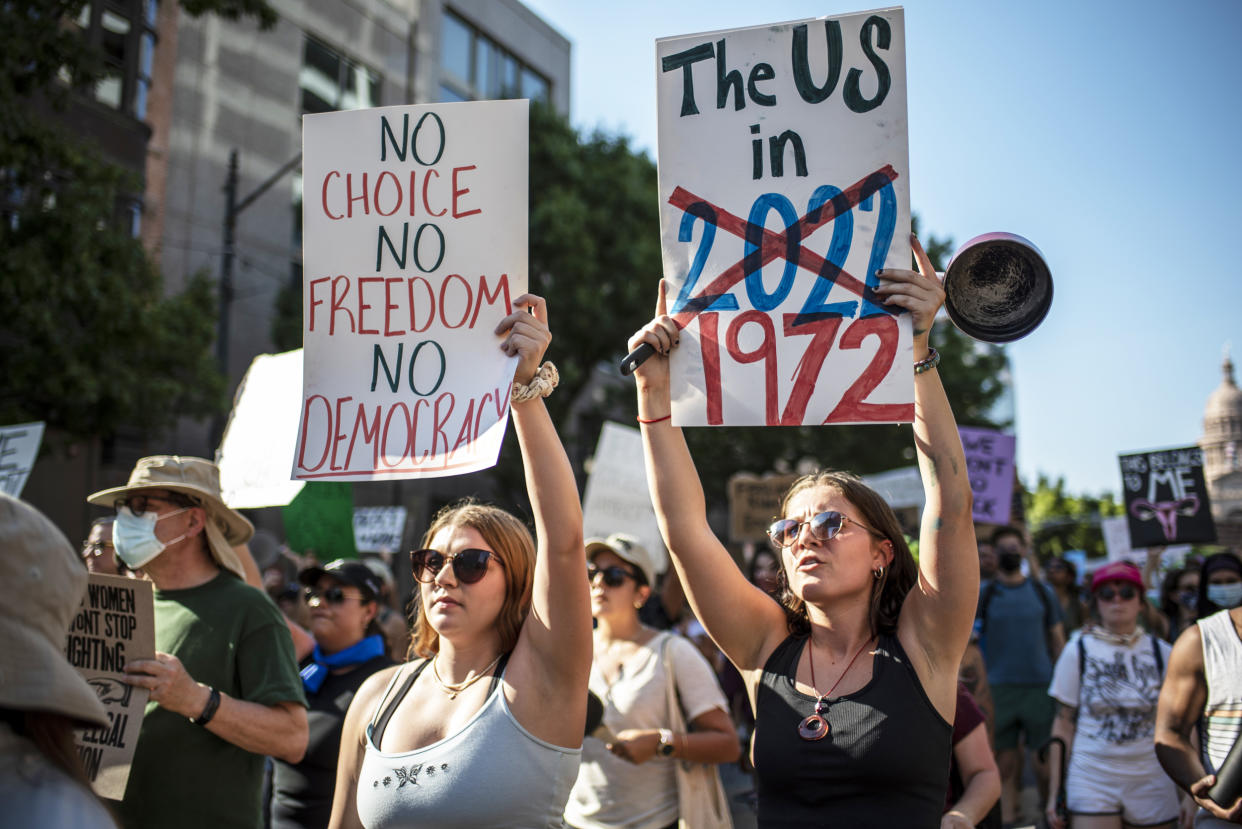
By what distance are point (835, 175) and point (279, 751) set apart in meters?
2.34

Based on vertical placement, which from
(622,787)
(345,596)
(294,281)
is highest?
(294,281)

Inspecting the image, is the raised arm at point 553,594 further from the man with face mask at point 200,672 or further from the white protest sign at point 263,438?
the white protest sign at point 263,438

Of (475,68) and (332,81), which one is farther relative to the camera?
(475,68)

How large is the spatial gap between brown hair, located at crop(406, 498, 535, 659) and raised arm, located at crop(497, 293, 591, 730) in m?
0.17

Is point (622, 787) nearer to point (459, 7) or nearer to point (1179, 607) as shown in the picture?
point (1179, 607)

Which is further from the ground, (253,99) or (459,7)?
(459,7)

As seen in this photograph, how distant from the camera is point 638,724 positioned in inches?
172

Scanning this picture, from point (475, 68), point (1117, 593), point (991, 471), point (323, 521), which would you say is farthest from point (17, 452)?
point (475, 68)

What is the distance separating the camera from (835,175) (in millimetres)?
2820

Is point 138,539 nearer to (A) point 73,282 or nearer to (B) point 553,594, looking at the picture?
(B) point 553,594

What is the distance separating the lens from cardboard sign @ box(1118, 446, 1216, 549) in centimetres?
858

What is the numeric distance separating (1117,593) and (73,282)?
11.1m

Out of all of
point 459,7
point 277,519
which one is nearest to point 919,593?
Result: point 277,519

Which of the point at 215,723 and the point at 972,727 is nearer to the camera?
the point at 215,723
